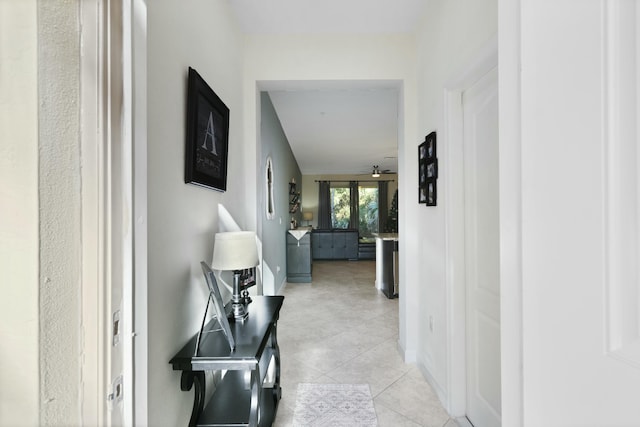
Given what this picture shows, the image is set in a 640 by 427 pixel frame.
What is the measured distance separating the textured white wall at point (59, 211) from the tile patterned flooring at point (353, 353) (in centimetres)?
163

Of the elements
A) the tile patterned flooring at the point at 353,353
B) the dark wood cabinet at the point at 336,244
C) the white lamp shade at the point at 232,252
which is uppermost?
the white lamp shade at the point at 232,252

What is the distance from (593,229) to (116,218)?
0.86m

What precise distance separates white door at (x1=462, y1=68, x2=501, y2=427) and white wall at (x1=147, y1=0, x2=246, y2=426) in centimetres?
153

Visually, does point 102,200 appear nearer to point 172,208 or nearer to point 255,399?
point 172,208

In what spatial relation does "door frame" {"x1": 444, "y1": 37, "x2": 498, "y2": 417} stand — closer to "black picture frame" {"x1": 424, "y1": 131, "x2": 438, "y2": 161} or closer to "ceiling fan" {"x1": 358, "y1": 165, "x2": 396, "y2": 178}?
"black picture frame" {"x1": 424, "y1": 131, "x2": 438, "y2": 161}

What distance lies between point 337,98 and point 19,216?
385cm

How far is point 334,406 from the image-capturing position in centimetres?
198

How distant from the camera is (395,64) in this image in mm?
2537

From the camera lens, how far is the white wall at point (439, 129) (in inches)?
63.1

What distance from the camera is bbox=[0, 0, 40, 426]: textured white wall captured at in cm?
50

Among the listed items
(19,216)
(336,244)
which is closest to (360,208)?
(336,244)

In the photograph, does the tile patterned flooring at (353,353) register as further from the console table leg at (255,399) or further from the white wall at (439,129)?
the console table leg at (255,399)

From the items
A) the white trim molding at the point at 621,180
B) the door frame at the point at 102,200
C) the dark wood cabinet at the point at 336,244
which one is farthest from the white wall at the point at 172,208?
the dark wood cabinet at the point at 336,244

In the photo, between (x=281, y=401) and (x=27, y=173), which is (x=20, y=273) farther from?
(x=281, y=401)
